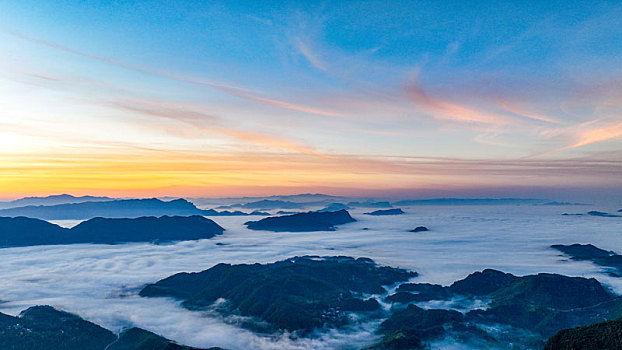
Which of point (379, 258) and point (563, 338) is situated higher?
point (563, 338)

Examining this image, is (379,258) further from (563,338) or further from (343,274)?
(563,338)

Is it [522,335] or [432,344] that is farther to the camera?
[522,335]

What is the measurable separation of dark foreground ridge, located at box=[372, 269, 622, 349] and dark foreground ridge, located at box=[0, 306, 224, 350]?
184 feet

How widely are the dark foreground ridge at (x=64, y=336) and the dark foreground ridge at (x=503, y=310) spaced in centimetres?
5612

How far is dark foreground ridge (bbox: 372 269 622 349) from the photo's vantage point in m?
93.4

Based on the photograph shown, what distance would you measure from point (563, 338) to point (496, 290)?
7819cm

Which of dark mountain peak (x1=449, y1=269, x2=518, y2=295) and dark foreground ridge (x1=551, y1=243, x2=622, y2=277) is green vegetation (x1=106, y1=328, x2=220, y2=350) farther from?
dark foreground ridge (x1=551, y1=243, x2=622, y2=277)

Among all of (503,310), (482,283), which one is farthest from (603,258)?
(503,310)

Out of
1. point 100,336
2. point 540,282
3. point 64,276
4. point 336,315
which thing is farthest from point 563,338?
point 64,276

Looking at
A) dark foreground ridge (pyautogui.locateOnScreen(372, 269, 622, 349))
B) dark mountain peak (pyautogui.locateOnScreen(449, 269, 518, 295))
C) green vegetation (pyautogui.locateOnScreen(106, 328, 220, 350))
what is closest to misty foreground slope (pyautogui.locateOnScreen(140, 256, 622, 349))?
dark foreground ridge (pyautogui.locateOnScreen(372, 269, 622, 349))

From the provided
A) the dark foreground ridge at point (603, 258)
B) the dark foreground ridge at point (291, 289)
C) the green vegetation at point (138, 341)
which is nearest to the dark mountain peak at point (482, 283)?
the dark foreground ridge at point (291, 289)

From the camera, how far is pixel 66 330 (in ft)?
316

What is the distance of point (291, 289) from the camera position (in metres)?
133

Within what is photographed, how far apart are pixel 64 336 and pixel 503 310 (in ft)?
386
